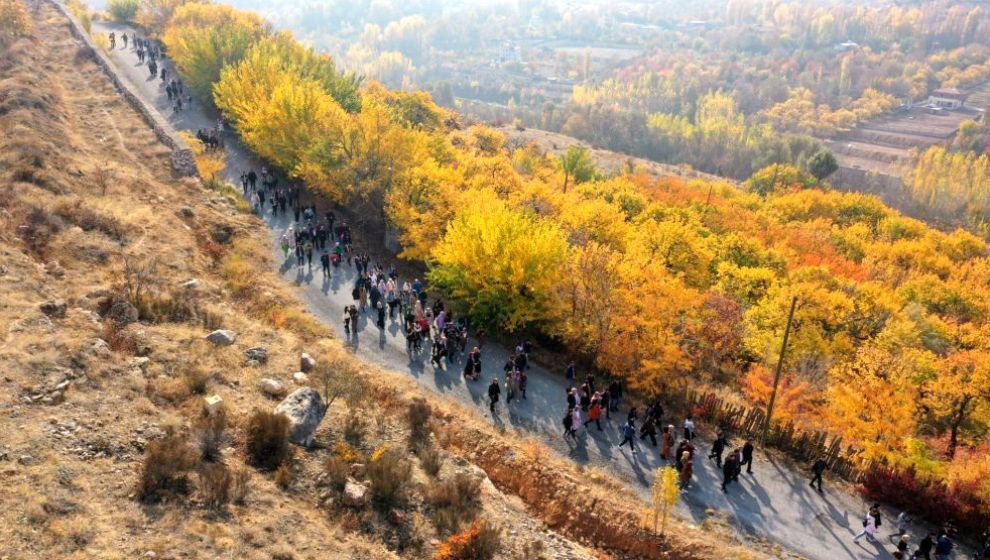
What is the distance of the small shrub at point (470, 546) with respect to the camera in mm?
13766

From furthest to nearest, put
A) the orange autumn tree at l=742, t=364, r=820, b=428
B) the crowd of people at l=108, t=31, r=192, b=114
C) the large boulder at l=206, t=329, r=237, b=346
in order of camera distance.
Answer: the crowd of people at l=108, t=31, r=192, b=114 → the orange autumn tree at l=742, t=364, r=820, b=428 → the large boulder at l=206, t=329, r=237, b=346

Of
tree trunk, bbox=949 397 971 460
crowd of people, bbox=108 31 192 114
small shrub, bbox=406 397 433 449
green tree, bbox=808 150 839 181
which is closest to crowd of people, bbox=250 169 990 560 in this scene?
small shrub, bbox=406 397 433 449

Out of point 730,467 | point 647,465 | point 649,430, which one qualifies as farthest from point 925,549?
point 649,430

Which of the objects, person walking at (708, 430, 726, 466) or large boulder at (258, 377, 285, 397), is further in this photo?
person walking at (708, 430, 726, 466)

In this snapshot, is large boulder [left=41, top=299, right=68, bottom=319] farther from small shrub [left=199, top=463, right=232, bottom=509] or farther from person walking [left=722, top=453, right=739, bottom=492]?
person walking [left=722, top=453, right=739, bottom=492]

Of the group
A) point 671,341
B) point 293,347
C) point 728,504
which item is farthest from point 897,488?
point 293,347

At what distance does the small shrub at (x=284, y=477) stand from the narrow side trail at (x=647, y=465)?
7.58m

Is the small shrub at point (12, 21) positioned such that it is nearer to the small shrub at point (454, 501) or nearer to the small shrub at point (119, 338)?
the small shrub at point (119, 338)

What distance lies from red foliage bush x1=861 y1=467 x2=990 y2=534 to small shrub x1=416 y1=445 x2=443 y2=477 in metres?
13.0

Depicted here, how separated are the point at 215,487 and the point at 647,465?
12148mm

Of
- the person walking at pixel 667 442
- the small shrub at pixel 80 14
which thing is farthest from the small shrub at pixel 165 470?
the small shrub at pixel 80 14

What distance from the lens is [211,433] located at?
1487 centimetres

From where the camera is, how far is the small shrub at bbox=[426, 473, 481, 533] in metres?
14.7

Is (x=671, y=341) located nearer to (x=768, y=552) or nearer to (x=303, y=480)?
(x=768, y=552)
